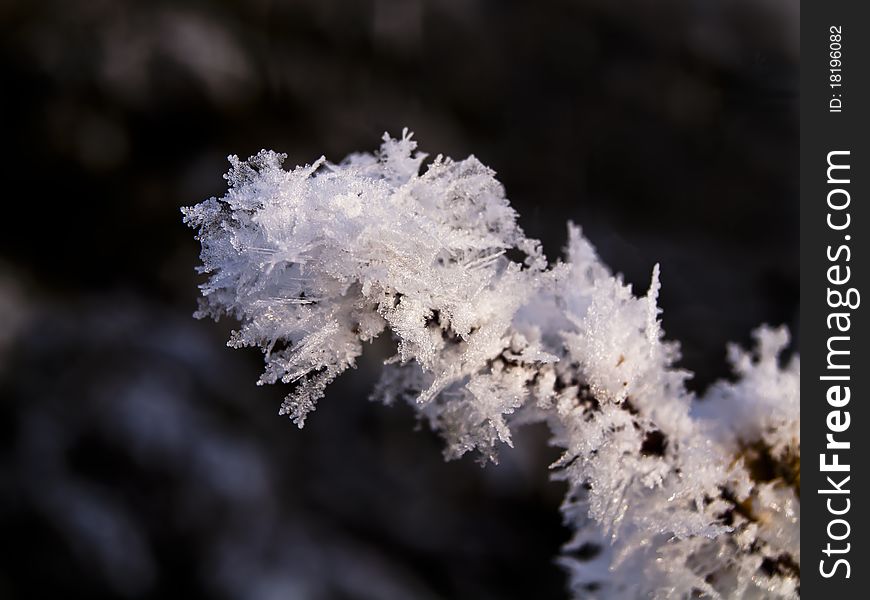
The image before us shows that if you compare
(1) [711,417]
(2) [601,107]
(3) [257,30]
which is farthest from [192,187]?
(1) [711,417]

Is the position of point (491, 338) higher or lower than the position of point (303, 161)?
lower

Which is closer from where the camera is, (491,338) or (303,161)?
(491,338)

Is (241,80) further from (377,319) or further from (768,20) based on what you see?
(377,319)

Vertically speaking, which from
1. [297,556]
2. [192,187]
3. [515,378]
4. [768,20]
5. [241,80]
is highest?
[768,20]

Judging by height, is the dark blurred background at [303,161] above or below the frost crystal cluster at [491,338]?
above

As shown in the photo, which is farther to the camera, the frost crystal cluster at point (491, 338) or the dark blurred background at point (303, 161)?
the dark blurred background at point (303, 161)

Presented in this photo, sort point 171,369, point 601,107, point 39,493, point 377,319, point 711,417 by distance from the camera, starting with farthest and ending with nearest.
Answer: point 601,107 < point 171,369 < point 39,493 < point 711,417 < point 377,319
